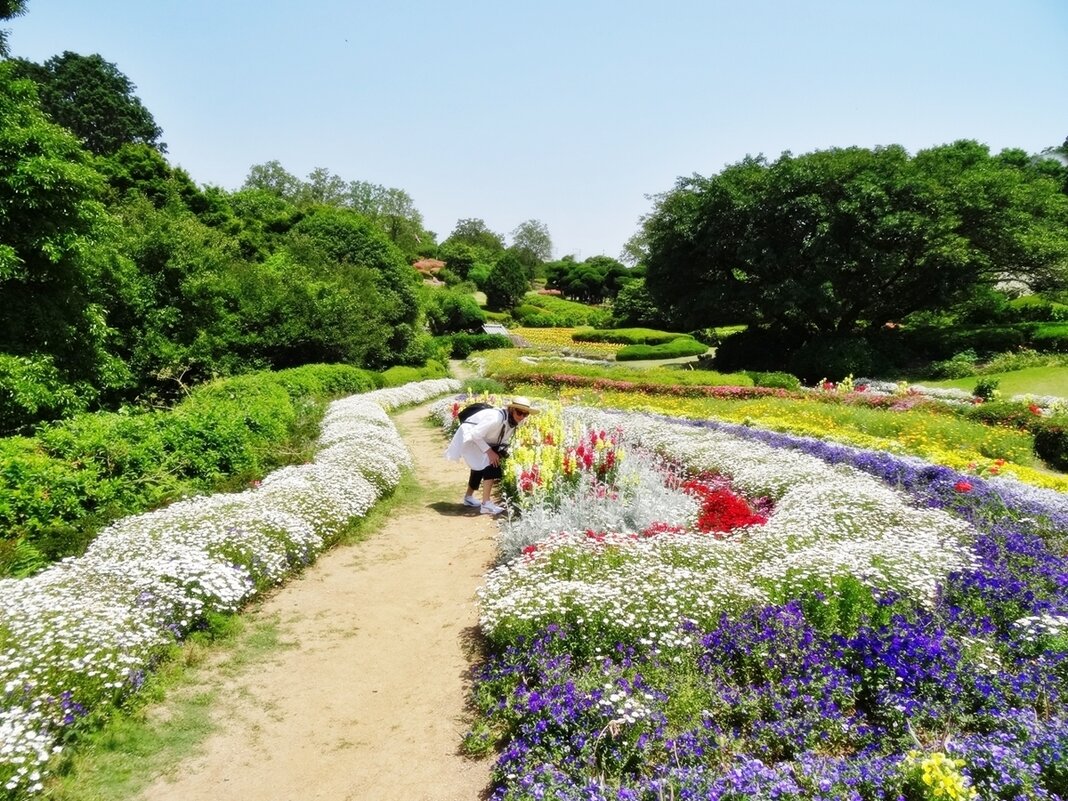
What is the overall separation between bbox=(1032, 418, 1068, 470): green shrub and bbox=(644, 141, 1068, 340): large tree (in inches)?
573

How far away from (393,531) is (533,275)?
287ft

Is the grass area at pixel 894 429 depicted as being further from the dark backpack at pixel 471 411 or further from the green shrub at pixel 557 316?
the green shrub at pixel 557 316

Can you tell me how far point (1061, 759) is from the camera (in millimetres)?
2916

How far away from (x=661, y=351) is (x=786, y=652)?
118 ft

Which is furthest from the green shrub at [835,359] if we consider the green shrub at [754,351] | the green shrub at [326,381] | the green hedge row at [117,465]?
the green hedge row at [117,465]

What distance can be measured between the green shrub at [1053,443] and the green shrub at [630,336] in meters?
32.2

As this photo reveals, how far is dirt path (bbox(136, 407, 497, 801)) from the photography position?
3.71m

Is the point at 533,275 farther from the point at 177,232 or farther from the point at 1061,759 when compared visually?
the point at 1061,759

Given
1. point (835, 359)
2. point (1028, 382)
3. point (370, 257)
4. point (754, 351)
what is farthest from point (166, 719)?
point (370, 257)

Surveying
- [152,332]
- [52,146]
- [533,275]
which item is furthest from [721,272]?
[533,275]

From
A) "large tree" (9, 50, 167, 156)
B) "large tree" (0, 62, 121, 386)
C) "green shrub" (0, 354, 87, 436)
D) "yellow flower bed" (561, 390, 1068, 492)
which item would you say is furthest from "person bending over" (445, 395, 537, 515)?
"large tree" (9, 50, 167, 156)

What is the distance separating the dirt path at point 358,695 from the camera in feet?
12.2

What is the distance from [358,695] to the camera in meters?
4.66

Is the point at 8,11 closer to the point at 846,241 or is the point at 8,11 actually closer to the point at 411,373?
the point at 411,373
